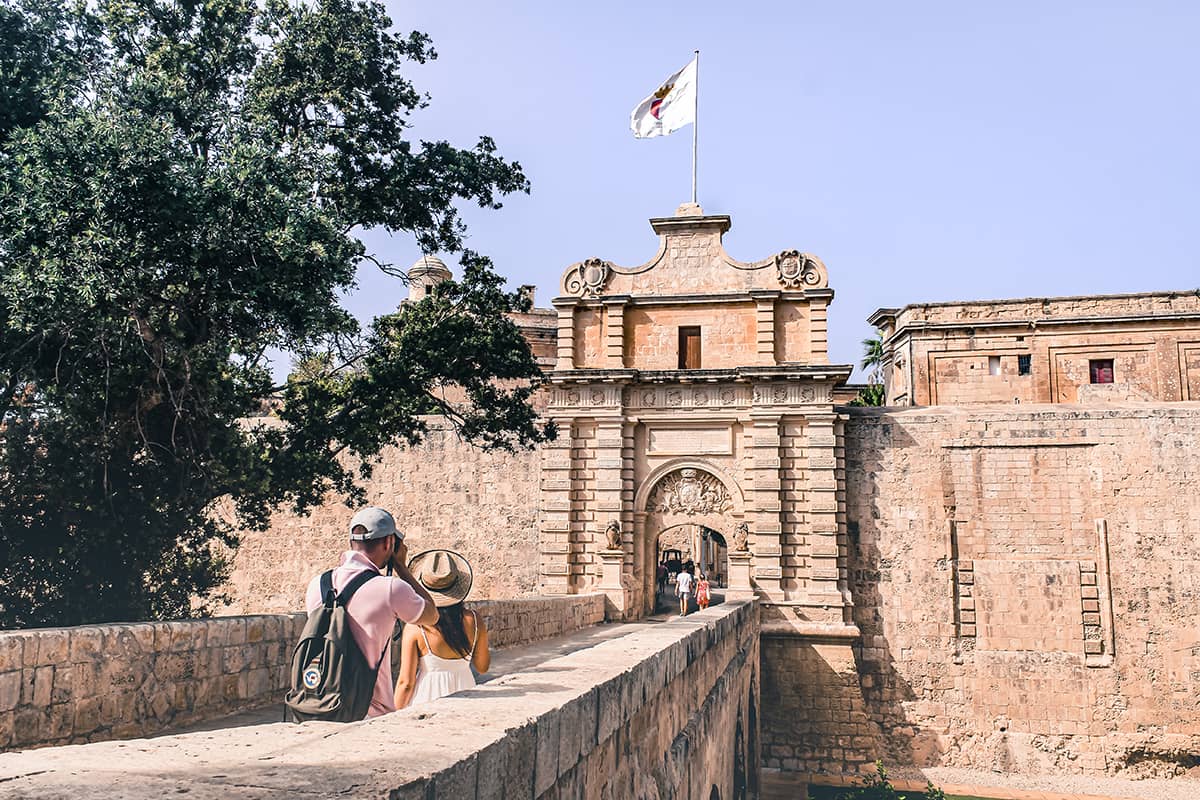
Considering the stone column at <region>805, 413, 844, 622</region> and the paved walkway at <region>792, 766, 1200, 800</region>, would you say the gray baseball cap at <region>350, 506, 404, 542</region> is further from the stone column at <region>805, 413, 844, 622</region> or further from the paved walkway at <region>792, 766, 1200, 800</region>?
the paved walkway at <region>792, 766, 1200, 800</region>

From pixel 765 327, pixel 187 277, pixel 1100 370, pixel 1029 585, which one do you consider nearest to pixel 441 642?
pixel 187 277

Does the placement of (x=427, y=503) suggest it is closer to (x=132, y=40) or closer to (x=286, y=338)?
(x=286, y=338)

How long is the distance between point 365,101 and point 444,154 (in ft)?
4.54

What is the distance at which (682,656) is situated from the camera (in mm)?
7133

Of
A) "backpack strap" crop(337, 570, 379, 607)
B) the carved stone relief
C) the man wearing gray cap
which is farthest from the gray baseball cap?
the carved stone relief

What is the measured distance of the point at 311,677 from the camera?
4145 millimetres

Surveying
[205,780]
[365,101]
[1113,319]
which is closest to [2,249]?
[365,101]

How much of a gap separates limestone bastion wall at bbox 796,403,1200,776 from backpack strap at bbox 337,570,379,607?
1481 centimetres

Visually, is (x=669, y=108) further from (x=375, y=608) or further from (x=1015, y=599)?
(x=375, y=608)

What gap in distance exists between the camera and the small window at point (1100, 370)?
85.1 ft

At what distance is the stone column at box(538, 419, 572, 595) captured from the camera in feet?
61.2

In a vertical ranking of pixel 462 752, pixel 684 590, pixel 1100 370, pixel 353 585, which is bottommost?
pixel 684 590

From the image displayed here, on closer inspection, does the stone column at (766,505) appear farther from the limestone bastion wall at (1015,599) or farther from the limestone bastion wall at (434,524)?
the limestone bastion wall at (434,524)

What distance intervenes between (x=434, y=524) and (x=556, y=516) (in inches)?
158
